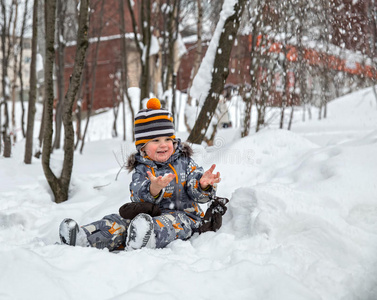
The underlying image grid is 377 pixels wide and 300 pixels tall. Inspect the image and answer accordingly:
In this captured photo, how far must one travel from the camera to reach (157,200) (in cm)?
234

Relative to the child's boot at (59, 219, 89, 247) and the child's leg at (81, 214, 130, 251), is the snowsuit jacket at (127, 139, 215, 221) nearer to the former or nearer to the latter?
the child's leg at (81, 214, 130, 251)

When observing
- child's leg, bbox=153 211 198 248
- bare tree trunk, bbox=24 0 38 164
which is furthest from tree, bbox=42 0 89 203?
bare tree trunk, bbox=24 0 38 164

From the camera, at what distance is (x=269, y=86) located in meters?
5.94

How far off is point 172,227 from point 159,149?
551mm

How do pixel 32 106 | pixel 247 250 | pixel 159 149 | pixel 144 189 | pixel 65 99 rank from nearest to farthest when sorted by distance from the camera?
pixel 247 250
pixel 144 189
pixel 159 149
pixel 65 99
pixel 32 106

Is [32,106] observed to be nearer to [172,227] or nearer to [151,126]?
[151,126]

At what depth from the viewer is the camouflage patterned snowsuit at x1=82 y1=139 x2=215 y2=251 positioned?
221 cm

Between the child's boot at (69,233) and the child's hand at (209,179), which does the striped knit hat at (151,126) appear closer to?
the child's hand at (209,179)

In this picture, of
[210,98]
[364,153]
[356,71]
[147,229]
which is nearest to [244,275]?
[147,229]

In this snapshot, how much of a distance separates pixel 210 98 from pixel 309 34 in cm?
275

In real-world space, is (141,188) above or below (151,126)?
below

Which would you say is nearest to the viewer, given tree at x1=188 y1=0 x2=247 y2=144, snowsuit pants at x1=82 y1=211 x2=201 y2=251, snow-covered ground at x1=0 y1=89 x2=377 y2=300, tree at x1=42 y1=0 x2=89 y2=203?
snow-covered ground at x1=0 y1=89 x2=377 y2=300

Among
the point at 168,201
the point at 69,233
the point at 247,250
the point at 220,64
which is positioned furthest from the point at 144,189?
the point at 220,64

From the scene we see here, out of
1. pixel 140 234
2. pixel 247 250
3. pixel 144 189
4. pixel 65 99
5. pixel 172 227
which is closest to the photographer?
pixel 247 250
